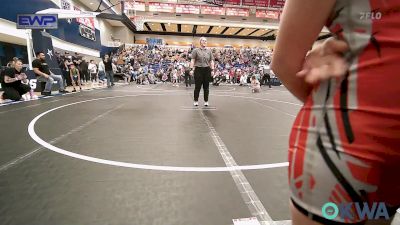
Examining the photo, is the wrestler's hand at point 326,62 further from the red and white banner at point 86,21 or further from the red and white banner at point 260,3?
the red and white banner at point 260,3

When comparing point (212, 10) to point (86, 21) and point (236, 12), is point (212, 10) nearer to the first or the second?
point (236, 12)

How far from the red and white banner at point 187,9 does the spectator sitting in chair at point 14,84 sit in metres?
26.1

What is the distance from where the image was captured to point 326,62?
57 cm

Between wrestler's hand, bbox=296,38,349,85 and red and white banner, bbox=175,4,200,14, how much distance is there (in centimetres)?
3314

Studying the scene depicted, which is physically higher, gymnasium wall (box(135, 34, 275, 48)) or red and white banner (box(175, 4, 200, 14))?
red and white banner (box(175, 4, 200, 14))

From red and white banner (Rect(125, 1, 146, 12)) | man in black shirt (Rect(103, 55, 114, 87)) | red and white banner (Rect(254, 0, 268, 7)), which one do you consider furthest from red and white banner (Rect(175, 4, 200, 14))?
man in black shirt (Rect(103, 55, 114, 87))

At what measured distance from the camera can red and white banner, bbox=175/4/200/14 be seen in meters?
31.6

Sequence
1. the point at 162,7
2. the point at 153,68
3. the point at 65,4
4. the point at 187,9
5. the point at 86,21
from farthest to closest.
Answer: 1. the point at 187,9
2. the point at 162,7
3. the point at 153,68
4. the point at 86,21
5. the point at 65,4

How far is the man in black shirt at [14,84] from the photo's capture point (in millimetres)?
7477

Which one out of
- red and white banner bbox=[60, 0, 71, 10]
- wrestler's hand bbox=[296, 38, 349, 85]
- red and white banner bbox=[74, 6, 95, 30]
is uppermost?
red and white banner bbox=[60, 0, 71, 10]

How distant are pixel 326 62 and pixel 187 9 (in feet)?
109

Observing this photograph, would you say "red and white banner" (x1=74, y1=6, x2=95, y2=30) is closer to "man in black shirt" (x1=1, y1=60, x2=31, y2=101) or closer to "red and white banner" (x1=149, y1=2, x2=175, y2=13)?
"red and white banner" (x1=149, y1=2, x2=175, y2=13)

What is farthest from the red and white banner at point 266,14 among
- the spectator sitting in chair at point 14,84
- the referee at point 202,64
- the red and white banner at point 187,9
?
the spectator sitting in chair at point 14,84

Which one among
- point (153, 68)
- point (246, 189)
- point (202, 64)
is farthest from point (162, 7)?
point (246, 189)
